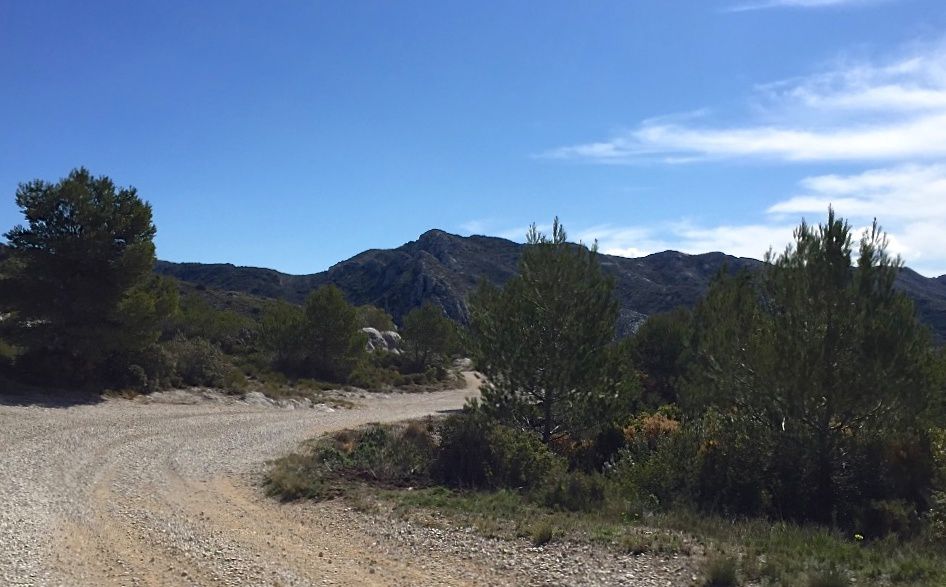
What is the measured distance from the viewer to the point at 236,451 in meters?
17.3

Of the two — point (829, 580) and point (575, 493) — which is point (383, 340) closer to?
point (575, 493)

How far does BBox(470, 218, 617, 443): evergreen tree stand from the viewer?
1792cm

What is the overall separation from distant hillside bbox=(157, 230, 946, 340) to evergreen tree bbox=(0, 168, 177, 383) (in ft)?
267

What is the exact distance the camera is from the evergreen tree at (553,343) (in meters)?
17.9

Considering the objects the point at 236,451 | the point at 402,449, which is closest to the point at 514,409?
the point at 402,449

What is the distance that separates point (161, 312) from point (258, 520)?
60.5 feet

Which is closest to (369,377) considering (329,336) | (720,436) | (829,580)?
(329,336)

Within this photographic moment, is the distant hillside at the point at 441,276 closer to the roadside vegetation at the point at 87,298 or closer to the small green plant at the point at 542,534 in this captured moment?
the roadside vegetation at the point at 87,298

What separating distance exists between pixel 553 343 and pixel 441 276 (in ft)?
352

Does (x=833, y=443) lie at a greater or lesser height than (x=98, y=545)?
greater

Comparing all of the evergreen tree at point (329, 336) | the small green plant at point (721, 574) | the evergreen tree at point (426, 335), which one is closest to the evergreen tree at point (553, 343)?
the small green plant at point (721, 574)

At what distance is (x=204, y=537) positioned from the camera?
367 inches

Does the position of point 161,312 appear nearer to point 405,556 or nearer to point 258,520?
point 258,520

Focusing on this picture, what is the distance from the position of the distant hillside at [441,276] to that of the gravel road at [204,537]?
92164 millimetres
